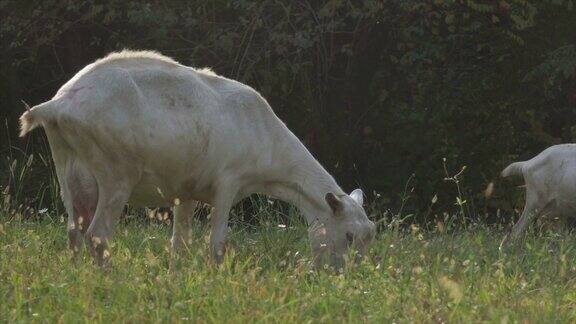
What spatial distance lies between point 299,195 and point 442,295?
2688 mm

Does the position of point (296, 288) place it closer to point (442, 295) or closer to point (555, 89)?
point (442, 295)

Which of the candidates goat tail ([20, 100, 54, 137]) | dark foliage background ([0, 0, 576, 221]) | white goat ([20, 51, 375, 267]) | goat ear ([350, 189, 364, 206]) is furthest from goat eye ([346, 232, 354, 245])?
dark foliage background ([0, 0, 576, 221])

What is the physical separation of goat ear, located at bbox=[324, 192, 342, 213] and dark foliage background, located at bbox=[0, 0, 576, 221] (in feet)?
14.8

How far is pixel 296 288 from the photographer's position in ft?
18.1

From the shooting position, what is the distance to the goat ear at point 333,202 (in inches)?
295

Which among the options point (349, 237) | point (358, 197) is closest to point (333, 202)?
point (349, 237)

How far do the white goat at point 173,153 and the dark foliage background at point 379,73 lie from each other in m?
4.22

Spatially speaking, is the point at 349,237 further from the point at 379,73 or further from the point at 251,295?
the point at 379,73

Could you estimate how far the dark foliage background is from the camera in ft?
40.3

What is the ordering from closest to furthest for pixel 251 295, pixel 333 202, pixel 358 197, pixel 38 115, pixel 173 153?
pixel 251 295, pixel 38 115, pixel 173 153, pixel 333 202, pixel 358 197

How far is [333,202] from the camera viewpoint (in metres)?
7.57

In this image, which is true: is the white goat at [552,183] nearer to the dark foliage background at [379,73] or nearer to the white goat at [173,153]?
the dark foliage background at [379,73]

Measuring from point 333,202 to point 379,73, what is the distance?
5776mm

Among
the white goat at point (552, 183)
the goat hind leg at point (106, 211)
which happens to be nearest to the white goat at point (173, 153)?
the goat hind leg at point (106, 211)
